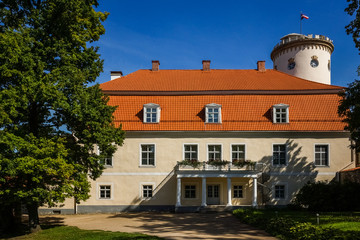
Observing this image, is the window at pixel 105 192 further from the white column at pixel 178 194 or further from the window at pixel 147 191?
the white column at pixel 178 194

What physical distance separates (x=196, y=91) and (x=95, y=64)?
1028 centimetres

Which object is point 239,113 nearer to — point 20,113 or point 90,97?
point 90,97

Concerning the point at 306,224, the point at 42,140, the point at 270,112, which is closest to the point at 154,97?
the point at 270,112

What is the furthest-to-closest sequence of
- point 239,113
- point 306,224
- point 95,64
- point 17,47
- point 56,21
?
point 239,113 → point 95,64 → point 56,21 → point 17,47 → point 306,224

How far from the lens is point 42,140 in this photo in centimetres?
1473

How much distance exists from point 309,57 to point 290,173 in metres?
15.0

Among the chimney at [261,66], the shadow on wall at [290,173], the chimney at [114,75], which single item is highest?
the chimney at [261,66]

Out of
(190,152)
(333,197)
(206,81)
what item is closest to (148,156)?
(190,152)

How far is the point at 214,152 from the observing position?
79.8 ft

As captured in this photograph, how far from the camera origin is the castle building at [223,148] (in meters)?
23.8

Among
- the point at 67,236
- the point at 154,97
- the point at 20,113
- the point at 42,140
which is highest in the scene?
the point at 154,97

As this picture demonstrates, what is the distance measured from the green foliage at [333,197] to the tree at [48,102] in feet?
40.0

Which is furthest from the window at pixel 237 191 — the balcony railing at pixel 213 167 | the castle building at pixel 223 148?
the balcony railing at pixel 213 167

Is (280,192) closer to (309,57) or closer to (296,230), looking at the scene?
(296,230)
